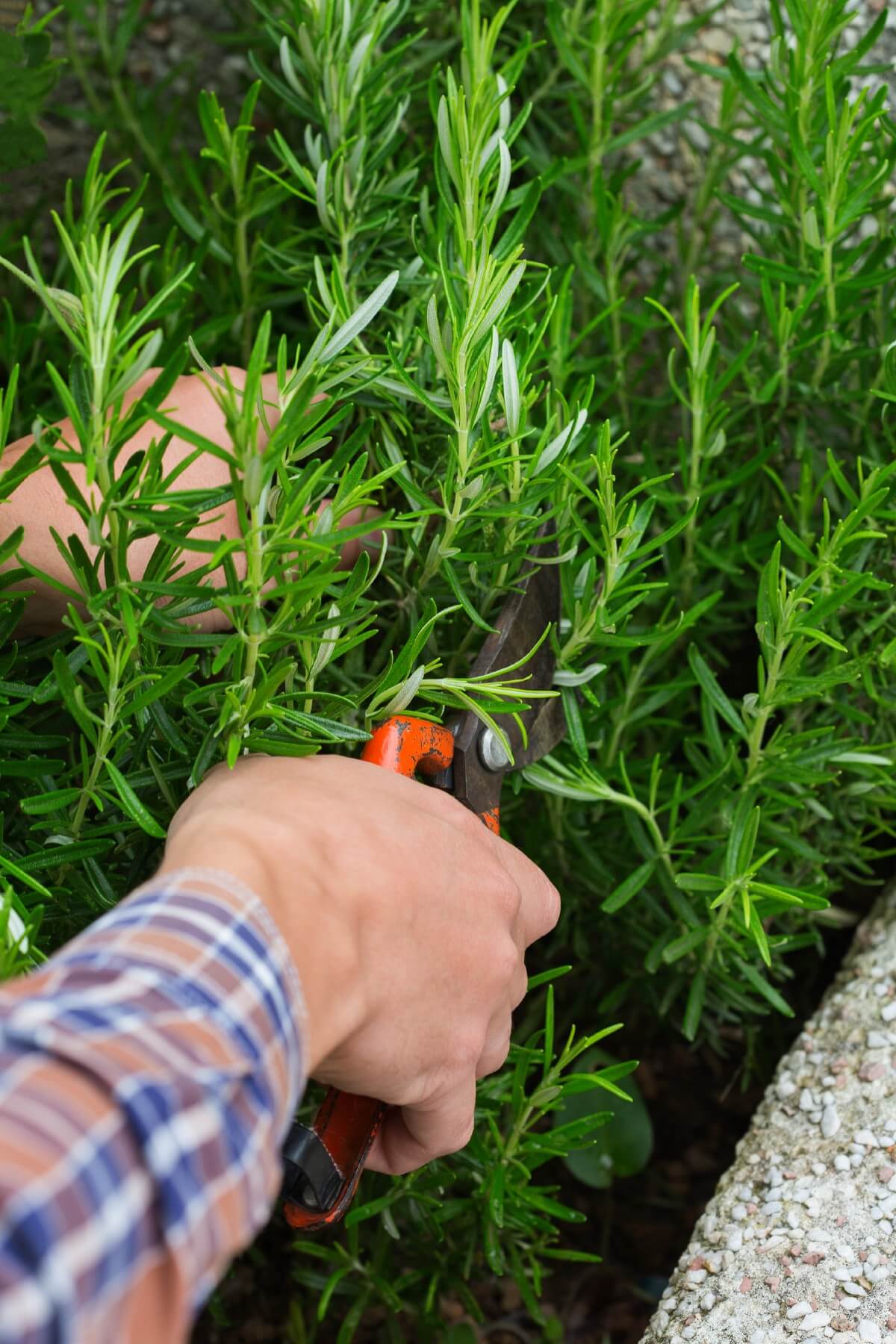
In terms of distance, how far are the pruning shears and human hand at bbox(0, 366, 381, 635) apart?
174 millimetres

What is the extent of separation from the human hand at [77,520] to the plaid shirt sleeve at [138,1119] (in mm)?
450

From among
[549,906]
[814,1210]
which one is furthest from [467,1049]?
[814,1210]

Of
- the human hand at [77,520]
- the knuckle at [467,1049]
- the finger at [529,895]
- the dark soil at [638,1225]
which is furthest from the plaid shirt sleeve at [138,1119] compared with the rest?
the dark soil at [638,1225]

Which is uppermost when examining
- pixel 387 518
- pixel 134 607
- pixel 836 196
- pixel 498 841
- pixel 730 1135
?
pixel 836 196

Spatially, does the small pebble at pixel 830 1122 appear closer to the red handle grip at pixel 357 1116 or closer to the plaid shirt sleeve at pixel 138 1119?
the red handle grip at pixel 357 1116

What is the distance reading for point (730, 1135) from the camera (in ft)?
4.89

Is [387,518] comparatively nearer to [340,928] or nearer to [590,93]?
[340,928]

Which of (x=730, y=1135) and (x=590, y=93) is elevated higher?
(x=590, y=93)

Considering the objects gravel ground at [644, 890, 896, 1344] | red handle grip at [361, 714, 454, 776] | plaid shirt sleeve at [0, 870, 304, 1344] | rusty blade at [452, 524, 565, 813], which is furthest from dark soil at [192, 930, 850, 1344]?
plaid shirt sleeve at [0, 870, 304, 1344]

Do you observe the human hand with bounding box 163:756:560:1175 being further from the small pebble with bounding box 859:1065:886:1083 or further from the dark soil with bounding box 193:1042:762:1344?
the dark soil with bounding box 193:1042:762:1344

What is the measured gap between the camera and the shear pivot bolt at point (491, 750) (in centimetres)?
91

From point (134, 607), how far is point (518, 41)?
91 centimetres

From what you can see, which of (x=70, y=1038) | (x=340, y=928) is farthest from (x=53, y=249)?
(x=70, y=1038)

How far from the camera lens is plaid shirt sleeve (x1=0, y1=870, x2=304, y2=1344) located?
0.44 metres
